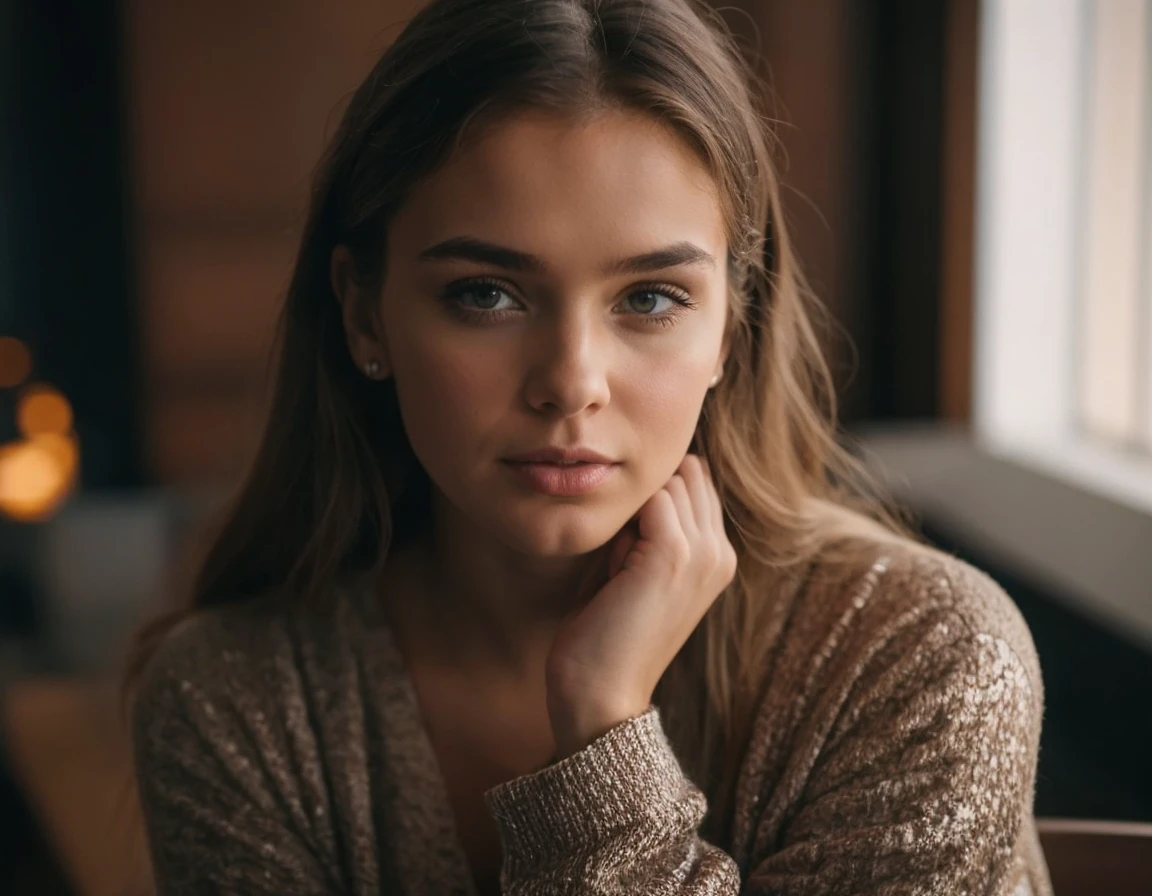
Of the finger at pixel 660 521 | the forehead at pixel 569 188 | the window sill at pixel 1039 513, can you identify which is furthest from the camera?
the window sill at pixel 1039 513

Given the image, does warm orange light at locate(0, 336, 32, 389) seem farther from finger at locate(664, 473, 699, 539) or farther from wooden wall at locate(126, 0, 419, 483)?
finger at locate(664, 473, 699, 539)

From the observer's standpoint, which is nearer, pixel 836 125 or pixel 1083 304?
pixel 1083 304

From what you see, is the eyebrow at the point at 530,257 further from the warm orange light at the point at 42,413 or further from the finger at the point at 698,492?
the warm orange light at the point at 42,413

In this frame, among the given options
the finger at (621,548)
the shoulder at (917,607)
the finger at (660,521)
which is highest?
the finger at (660,521)

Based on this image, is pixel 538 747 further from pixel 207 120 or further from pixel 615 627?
pixel 207 120

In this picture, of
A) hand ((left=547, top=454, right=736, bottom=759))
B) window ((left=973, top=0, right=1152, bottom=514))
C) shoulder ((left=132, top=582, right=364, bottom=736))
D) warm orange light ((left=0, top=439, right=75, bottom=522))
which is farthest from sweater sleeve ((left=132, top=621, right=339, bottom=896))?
warm orange light ((left=0, top=439, right=75, bottom=522))

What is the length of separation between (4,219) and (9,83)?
11.5 inches

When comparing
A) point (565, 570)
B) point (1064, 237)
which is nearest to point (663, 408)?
point (565, 570)

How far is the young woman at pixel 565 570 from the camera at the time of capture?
1.03m

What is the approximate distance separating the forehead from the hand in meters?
0.25

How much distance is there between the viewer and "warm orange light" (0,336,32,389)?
9.91ft

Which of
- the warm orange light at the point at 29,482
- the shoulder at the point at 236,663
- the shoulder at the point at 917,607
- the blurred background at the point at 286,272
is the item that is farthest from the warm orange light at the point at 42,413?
the shoulder at the point at 917,607

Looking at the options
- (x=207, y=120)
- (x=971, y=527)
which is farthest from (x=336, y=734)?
(x=207, y=120)

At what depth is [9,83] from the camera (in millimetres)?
2900
